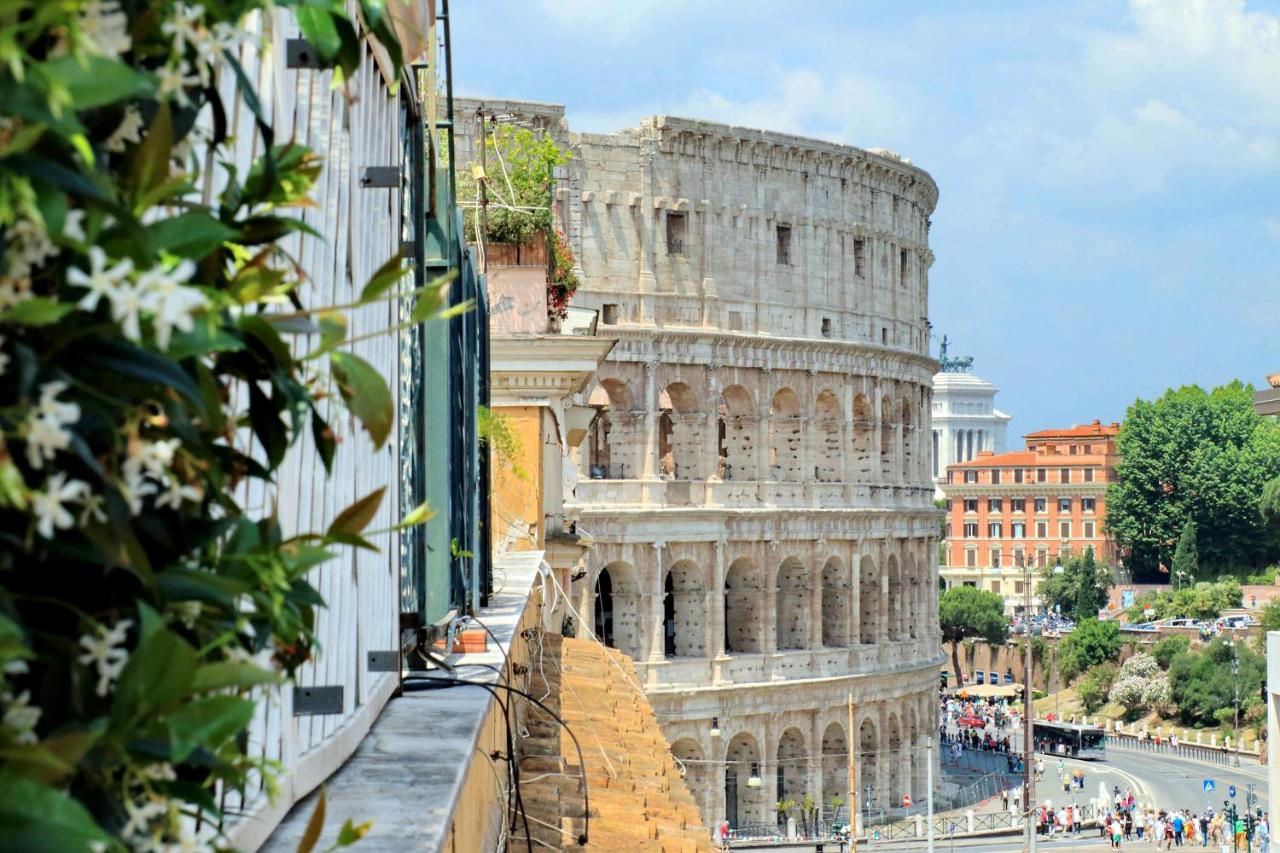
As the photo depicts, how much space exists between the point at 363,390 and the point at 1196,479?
88.4m

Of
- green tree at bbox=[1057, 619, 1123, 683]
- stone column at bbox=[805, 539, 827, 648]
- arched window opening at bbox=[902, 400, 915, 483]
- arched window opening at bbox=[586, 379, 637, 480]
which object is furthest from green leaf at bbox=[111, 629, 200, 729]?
green tree at bbox=[1057, 619, 1123, 683]

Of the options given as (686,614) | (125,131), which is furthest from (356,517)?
(686,614)

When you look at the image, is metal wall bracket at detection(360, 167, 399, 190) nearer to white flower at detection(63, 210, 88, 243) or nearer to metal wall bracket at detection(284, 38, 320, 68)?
metal wall bracket at detection(284, 38, 320, 68)

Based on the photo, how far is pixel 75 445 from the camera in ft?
3.53

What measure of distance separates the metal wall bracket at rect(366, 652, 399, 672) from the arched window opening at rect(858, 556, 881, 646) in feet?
134

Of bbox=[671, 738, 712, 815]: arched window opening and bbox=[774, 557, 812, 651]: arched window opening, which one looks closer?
bbox=[671, 738, 712, 815]: arched window opening

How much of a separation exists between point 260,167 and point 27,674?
42 cm

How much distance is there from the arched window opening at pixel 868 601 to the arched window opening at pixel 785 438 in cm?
331

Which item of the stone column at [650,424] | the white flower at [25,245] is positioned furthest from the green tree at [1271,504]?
the white flower at [25,245]

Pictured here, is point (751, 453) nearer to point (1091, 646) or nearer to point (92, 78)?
point (1091, 646)

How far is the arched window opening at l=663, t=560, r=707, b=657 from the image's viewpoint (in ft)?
130

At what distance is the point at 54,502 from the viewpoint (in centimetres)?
104

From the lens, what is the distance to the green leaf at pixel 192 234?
1.18m

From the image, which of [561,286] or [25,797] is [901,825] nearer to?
[561,286]
